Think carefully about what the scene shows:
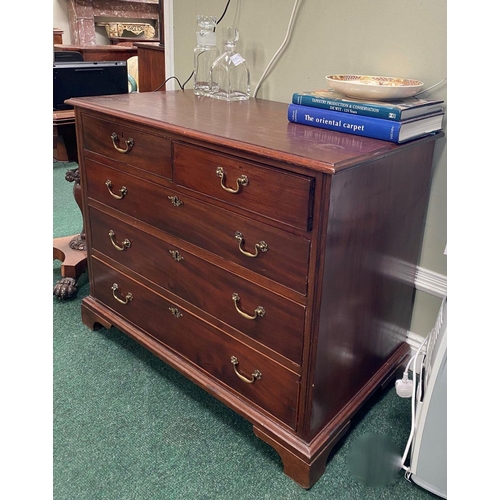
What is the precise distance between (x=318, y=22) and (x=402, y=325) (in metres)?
0.89

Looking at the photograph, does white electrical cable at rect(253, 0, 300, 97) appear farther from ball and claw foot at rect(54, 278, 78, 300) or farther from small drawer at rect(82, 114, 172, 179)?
ball and claw foot at rect(54, 278, 78, 300)

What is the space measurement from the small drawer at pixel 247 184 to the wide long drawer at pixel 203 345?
0.34 meters

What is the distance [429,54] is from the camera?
4.00 feet

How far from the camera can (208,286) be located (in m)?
1.20

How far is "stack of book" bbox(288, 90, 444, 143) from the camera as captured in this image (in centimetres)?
102

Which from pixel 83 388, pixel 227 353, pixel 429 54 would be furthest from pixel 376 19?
pixel 83 388

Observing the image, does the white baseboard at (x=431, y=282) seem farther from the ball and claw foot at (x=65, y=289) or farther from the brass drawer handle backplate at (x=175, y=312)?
the ball and claw foot at (x=65, y=289)

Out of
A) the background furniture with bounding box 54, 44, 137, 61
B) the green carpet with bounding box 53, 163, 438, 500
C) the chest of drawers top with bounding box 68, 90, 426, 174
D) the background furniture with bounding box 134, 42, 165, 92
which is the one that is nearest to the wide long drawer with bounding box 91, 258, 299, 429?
the green carpet with bounding box 53, 163, 438, 500

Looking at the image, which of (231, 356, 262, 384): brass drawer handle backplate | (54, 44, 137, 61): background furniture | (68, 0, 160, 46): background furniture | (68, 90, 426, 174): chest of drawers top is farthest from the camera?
(68, 0, 160, 46): background furniture

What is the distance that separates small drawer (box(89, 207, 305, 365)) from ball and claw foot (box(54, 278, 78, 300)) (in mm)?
363

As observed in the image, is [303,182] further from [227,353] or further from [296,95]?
[227,353]

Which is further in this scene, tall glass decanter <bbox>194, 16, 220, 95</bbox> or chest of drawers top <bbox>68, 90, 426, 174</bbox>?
tall glass decanter <bbox>194, 16, 220, 95</bbox>

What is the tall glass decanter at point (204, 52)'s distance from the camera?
1.54 m

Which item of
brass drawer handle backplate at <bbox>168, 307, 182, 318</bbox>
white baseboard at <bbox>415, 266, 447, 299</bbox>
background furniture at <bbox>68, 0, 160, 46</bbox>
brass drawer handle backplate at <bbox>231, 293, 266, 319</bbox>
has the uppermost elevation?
background furniture at <bbox>68, 0, 160, 46</bbox>
